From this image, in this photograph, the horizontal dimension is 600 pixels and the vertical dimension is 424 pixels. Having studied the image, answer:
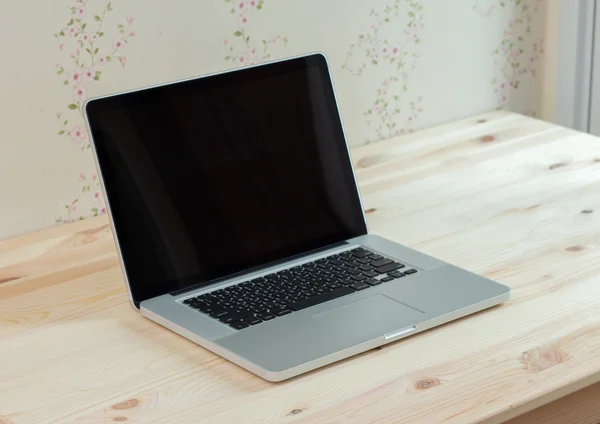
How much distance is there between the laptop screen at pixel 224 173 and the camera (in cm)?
100

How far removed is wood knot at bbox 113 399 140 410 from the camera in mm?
814

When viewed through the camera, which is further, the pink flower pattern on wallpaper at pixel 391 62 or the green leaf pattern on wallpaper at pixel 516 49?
the green leaf pattern on wallpaper at pixel 516 49

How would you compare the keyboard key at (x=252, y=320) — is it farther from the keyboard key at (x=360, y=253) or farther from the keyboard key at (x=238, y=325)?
the keyboard key at (x=360, y=253)

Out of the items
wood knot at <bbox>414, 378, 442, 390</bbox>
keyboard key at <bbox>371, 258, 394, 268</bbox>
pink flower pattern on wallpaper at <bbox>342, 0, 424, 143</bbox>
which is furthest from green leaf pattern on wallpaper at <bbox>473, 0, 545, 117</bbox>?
wood knot at <bbox>414, 378, 442, 390</bbox>

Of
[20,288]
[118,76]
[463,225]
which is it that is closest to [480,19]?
[463,225]

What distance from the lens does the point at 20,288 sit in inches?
42.7

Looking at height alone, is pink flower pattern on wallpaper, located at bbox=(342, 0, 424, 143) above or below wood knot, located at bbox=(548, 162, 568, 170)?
above

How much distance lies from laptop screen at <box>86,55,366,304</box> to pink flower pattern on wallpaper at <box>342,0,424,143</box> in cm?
38

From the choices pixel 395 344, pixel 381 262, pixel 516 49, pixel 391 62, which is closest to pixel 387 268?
pixel 381 262

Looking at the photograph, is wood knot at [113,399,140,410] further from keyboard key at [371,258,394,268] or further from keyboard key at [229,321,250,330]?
keyboard key at [371,258,394,268]

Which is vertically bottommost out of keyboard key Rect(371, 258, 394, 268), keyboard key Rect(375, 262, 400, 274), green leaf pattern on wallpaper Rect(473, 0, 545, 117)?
keyboard key Rect(375, 262, 400, 274)

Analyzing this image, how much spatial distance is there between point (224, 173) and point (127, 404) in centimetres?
33

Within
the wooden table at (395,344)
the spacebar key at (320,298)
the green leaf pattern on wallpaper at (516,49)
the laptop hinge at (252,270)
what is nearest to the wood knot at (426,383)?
the wooden table at (395,344)

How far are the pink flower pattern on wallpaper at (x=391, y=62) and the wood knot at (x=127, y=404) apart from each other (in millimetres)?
809
